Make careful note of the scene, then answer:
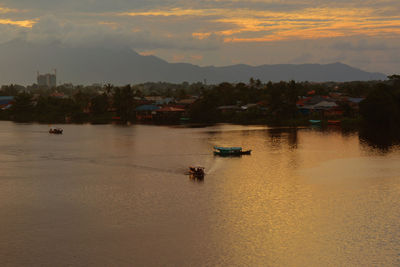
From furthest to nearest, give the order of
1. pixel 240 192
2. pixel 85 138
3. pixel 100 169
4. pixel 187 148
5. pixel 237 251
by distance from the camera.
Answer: pixel 85 138 → pixel 187 148 → pixel 100 169 → pixel 240 192 → pixel 237 251

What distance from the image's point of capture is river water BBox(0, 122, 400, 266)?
2527 cm

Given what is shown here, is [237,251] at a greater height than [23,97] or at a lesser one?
lesser

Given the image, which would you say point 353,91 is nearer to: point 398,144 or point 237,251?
point 398,144

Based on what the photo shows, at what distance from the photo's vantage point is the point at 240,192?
3878cm

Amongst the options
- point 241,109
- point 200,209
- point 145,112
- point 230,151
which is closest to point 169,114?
point 145,112

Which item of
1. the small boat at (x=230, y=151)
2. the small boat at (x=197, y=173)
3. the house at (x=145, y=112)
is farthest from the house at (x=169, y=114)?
the small boat at (x=197, y=173)

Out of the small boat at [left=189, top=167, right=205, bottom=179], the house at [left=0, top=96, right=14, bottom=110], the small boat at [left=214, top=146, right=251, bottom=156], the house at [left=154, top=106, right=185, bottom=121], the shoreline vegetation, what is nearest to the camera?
the small boat at [left=189, top=167, right=205, bottom=179]

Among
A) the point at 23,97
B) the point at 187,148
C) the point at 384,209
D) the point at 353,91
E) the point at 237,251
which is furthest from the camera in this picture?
the point at 353,91

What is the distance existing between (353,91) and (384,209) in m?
129

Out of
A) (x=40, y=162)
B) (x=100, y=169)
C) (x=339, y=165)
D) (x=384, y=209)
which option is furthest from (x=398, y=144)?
(x=40, y=162)

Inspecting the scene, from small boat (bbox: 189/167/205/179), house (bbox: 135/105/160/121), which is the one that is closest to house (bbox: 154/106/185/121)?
house (bbox: 135/105/160/121)

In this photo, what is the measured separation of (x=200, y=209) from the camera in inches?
1321

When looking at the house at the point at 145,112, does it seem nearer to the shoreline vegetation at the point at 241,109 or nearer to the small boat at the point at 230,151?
the shoreline vegetation at the point at 241,109

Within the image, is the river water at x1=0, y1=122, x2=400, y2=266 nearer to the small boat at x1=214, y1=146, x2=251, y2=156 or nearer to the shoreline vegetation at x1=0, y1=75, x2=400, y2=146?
the small boat at x1=214, y1=146, x2=251, y2=156
